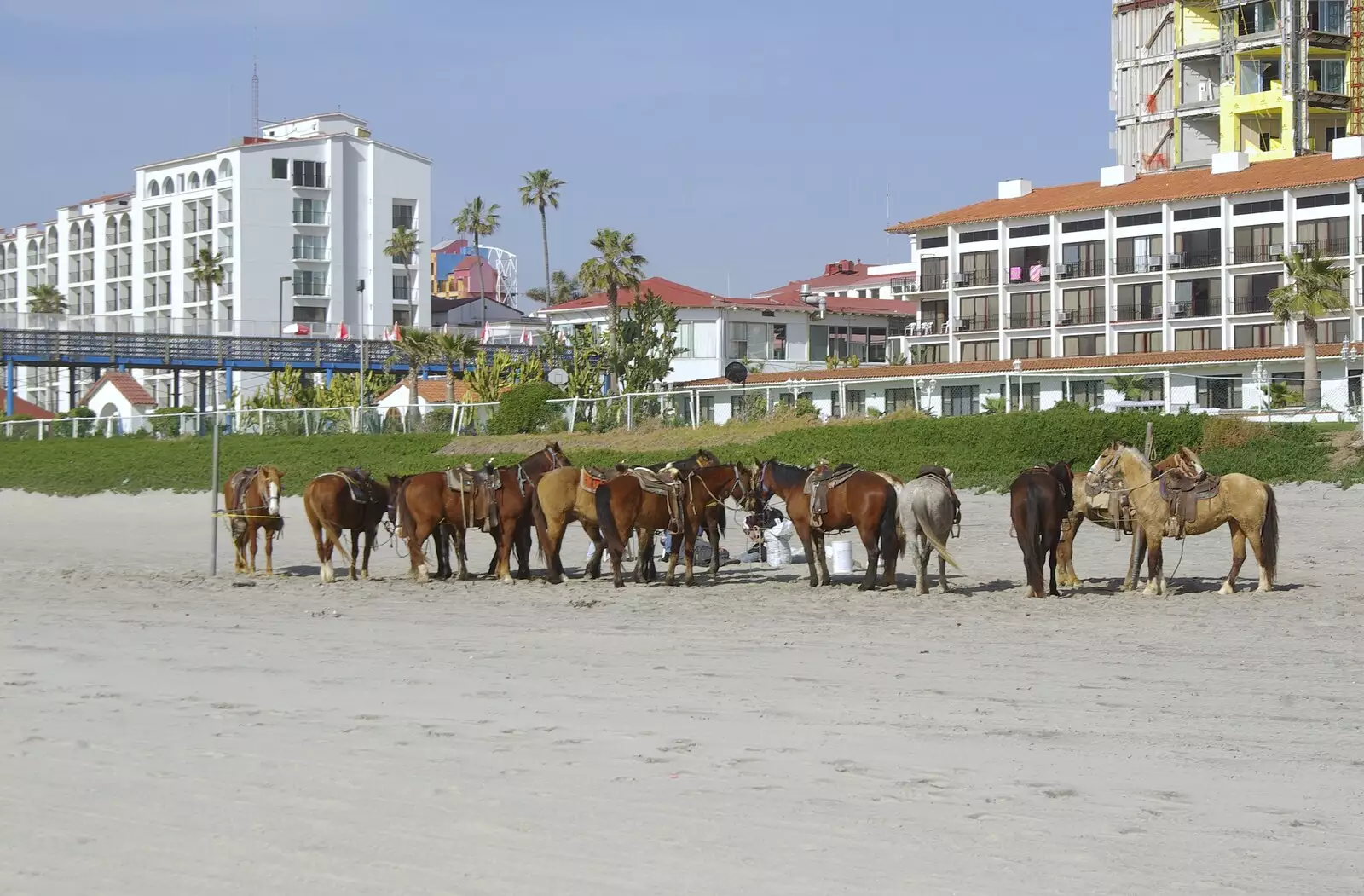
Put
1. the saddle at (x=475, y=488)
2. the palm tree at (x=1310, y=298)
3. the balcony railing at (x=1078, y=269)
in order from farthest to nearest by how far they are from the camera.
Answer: the balcony railing at (x=1078, y=269) < the palm tree at (x=1310, y=298) < the saddle at (x=475, y=488)

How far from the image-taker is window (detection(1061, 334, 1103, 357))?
2906 inches

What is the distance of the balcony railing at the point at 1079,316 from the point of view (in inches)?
2899

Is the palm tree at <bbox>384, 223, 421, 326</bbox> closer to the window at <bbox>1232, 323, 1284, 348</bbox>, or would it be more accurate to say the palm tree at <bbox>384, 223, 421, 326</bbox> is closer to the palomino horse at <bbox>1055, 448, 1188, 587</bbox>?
the window at <bbox>1232, 323, 1284, 348</bbox>

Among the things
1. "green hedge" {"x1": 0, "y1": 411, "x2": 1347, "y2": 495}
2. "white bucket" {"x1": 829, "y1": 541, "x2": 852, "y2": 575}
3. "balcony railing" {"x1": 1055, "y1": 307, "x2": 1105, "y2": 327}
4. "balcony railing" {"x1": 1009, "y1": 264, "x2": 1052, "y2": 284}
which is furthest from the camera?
"balcony railing" {"x1": 1009, "y1": 264, "x2": 1052, "y2": 284}

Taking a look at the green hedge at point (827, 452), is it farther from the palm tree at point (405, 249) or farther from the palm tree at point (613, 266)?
the palm tree at point (405, 249)

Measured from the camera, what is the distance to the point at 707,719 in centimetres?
1076

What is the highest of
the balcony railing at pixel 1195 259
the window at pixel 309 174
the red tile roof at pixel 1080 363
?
the window at pixel 309 174

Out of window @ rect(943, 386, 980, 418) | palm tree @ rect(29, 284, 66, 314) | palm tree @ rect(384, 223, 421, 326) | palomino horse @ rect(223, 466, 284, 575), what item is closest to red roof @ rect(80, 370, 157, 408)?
palm tree @ rect(384, 223, 421, 326)

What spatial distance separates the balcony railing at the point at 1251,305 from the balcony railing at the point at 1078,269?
6.56 meters

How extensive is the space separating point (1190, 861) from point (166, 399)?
91.0 m

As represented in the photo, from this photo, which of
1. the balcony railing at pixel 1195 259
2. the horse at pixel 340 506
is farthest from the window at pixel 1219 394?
the horse at pixel 340 506

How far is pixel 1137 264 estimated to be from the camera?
2844 inches

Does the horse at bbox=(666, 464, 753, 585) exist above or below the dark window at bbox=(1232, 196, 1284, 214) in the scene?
below

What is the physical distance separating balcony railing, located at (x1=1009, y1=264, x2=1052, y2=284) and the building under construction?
16141 millimetres
